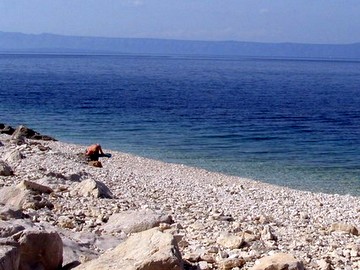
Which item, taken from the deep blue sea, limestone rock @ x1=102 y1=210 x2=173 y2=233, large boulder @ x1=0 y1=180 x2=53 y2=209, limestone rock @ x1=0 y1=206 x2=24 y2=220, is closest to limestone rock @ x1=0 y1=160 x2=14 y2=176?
large boulder @ x1=0 y1=180 x2=53 y2=209

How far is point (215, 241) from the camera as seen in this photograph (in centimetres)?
1021

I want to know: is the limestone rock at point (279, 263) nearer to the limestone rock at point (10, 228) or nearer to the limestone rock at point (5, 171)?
the limestone rock at point (10, 228)

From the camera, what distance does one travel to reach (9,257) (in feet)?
21.1

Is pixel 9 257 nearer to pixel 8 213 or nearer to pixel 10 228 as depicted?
pixel 10 228

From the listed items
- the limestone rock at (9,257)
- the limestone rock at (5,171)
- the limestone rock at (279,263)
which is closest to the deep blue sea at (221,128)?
the limestone rock at (5,171)

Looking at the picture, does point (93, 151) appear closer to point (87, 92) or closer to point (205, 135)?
point (205, 135)

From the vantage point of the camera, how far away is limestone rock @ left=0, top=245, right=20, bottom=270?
6.32 metres

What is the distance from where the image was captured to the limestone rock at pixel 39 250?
722 cm

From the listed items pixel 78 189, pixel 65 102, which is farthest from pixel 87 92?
pixel 78 189

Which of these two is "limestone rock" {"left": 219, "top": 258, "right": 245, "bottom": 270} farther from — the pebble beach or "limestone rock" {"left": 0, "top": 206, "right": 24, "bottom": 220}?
"limestone rock" {"left": 0, "top": 206, "right": 24, "bottom": 220}

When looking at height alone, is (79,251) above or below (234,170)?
above

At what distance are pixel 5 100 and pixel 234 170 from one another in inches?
1511

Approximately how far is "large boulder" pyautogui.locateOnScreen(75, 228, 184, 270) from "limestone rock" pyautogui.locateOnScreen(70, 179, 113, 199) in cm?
631

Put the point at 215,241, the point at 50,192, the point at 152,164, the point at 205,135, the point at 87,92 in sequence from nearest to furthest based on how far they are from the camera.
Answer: the point at 215,241 < the point at 50,192 < the point at 152,164 < the point at 205,135 < the point at 87,92
